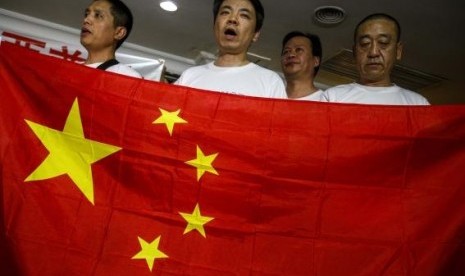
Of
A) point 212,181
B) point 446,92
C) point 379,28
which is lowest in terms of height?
point 212,181

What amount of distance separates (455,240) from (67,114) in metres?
1.31

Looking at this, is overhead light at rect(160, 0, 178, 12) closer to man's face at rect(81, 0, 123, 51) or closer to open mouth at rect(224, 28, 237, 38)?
man's face at rect(81, 0, 123, 51)

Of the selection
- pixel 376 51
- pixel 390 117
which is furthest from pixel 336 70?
pixel 390 117

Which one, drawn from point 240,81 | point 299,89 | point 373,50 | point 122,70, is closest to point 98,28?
point 122,70

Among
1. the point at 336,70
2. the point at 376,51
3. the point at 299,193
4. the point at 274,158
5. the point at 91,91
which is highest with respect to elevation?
the point at 336,70

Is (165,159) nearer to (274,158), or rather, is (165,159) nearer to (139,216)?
(139,216)

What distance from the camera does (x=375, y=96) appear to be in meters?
1.52

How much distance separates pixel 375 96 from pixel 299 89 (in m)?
0.65

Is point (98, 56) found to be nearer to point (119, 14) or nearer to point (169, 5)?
point (119, 14)

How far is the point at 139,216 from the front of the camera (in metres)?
1.15

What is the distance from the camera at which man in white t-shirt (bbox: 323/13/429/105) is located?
4.98 feet

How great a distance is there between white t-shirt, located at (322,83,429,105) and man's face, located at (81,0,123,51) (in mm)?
1086

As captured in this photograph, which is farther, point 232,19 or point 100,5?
point 100,5

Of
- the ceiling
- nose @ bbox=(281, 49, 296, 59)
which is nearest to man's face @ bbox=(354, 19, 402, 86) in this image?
nose @ bbox=(281, 49, 296, 59)
